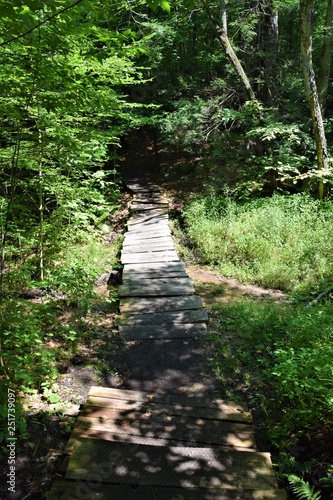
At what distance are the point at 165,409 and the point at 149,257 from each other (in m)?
4.66

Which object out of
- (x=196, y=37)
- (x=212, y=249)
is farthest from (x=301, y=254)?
(x=196, y=37)

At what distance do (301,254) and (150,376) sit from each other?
16.0 ft

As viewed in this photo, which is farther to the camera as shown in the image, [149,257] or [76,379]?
[149,257]

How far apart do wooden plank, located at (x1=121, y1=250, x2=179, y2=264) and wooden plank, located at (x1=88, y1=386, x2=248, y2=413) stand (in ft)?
13.6

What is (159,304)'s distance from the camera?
597cm

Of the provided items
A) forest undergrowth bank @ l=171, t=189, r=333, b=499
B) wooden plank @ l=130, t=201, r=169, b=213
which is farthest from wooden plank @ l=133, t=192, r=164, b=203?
forest undergrowth bank @ l=171, t=189, r=333, b=499

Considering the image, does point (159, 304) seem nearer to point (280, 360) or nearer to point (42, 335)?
point (42, 335)

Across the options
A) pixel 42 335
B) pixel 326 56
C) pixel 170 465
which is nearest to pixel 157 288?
pixel 42 335

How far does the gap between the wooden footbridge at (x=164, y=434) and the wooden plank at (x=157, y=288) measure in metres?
0.62

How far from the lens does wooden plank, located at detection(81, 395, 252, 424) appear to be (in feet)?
10.8

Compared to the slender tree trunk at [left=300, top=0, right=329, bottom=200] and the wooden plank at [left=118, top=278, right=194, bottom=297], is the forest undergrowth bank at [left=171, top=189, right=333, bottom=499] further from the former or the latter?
the slender tree trunk at [left=300, top=0, right=329, bottom=200]

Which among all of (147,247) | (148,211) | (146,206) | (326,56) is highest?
(326,56)

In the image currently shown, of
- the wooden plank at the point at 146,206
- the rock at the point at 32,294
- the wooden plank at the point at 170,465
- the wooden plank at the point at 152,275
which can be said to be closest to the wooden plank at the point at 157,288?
the wooden plank at the point at 152,275

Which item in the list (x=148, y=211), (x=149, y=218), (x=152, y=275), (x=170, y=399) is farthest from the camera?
(x=148, y=211)
